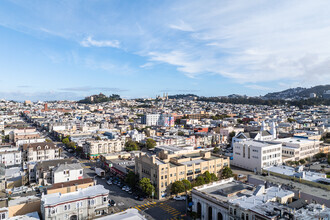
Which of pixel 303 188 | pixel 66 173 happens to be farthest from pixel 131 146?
pixel 303 188

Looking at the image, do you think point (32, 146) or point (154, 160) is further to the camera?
point (32, 146)

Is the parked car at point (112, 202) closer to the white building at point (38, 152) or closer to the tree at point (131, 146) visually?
the white building at point (38, 152)

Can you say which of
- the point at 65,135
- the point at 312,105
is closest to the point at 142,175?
the point at 65,135

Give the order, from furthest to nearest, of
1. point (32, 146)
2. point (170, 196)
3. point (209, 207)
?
point (32, 146) < point (170, 196) < point (209, 207)

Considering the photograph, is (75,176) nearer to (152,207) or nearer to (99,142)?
(152,207)

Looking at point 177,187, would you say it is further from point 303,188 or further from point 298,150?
point 298,150

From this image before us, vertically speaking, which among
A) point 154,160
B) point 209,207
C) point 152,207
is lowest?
point 152,207
